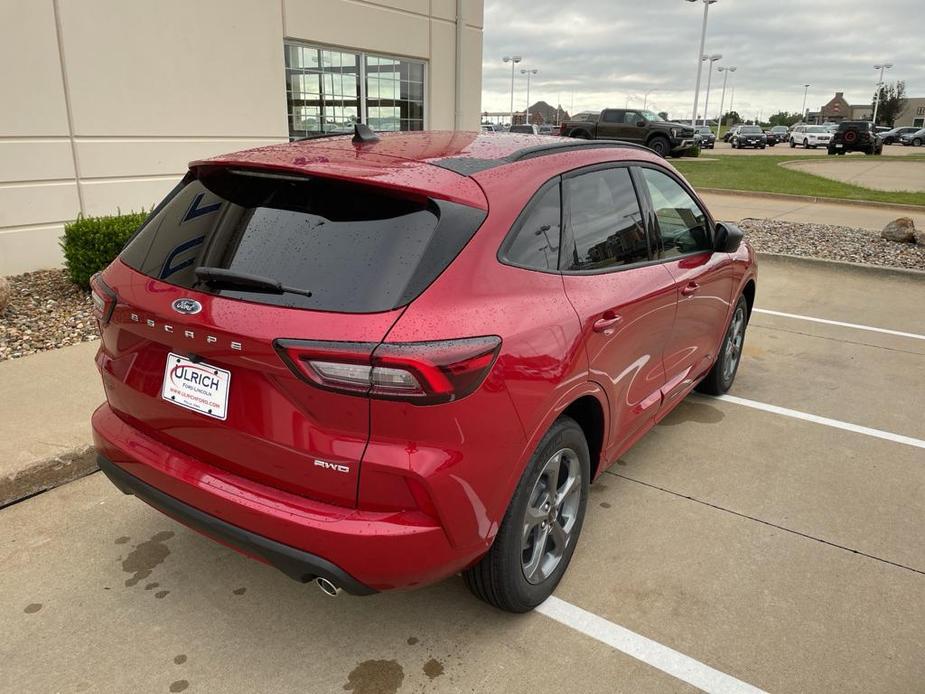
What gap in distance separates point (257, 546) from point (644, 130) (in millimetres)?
29010

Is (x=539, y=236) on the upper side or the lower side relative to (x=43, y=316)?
upper

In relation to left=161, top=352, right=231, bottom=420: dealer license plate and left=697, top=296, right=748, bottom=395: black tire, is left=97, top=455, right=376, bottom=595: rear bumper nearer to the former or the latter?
left=161, top=352, right=231, bottom=420: dealer license plate

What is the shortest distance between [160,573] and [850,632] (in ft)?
9.04

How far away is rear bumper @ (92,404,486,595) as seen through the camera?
2041mm

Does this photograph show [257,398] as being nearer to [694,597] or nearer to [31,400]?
[694,597]

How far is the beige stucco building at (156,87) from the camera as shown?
22.6ft

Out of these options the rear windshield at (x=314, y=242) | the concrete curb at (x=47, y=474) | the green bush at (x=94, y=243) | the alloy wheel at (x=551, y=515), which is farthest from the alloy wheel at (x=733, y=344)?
the green bush at (x=94, y=243)

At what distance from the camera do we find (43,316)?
19.3 ft

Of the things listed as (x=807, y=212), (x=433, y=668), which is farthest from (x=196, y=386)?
(x=807, y=212)

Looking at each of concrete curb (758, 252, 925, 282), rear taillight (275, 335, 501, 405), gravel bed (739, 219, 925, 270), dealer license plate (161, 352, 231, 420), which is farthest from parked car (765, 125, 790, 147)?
dealer license plate (161, 352, 231, 420)

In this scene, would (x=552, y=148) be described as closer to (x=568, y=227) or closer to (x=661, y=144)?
(x=568, y=227)

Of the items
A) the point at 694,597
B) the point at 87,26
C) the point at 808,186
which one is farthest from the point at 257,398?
the point at 808,186

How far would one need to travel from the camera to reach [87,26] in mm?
7094

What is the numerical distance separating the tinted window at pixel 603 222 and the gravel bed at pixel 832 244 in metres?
7.14
